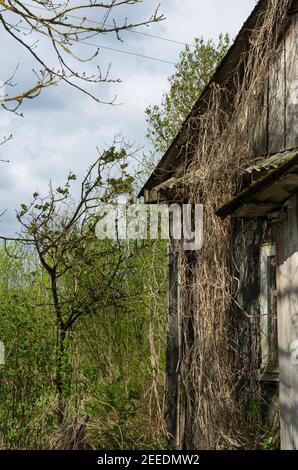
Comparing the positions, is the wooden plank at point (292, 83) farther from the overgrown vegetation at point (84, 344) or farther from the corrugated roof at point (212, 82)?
the overgrown vegetation at point (84, 344)

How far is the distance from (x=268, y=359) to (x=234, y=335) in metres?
0.63

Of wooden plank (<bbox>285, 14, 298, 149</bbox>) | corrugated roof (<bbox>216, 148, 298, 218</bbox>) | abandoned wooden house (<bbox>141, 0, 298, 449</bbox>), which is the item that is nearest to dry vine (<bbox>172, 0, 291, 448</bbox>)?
abandoned wooden house (<bbox>141, 0, 298, 449</bbox>)

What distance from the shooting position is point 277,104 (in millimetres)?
7977

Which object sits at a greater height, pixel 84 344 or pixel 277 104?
pixel 277 104

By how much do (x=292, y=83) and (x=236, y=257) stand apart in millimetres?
2020

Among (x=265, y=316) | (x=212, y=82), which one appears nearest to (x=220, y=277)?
(x=265, y=316)

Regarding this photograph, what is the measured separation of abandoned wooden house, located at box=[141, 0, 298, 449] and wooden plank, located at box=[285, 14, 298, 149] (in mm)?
12

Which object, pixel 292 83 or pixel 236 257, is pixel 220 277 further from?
pixel 292 83

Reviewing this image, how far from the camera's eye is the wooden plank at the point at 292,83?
301 inches

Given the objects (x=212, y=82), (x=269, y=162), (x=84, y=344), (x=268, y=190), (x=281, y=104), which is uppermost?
(x=212, y=82)

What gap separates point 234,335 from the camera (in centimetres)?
810

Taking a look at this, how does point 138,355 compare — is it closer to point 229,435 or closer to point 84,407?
point 84,407

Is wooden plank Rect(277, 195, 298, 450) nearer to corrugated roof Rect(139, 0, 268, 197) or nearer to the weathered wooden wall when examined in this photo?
the weathered wooden wall
